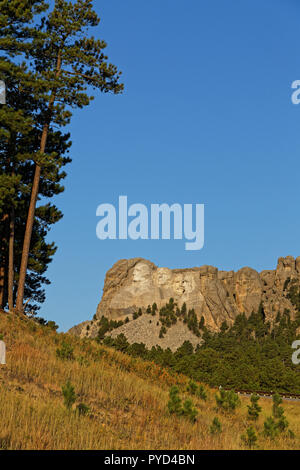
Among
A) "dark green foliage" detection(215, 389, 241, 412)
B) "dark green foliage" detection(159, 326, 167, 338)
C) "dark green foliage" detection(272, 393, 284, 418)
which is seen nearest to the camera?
"dark green foliage" detection(215, 389, 241, 412)

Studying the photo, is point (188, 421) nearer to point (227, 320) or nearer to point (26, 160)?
point (26, 160)

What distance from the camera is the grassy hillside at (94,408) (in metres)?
8.98

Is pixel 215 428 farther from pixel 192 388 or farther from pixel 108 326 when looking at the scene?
pixel 108 326

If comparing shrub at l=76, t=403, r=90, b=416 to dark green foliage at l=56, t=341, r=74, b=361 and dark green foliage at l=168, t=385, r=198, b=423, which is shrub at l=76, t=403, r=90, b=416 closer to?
dark green foliage at l=168, t=385, r=198, b=423

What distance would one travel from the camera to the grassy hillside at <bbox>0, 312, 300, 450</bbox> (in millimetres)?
8977

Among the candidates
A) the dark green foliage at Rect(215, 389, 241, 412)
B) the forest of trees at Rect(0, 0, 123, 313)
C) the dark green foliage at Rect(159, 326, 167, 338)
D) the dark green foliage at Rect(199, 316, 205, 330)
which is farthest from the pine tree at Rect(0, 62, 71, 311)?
the dark green foliage at Rect(199, 316, 205, 330)

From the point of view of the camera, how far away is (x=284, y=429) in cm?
1377

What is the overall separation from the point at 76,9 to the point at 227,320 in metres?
172

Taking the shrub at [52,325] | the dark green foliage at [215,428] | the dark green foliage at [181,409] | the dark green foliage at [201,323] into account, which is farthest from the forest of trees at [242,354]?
the dark green foliage at [215,428]

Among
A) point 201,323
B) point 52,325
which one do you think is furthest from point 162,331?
point 52,325

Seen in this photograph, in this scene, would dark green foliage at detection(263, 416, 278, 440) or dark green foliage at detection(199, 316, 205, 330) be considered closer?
dark green foliage at detection(263, 416, 278, 440)

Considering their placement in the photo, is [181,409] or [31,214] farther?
[31,214]

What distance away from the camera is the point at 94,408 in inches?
468
